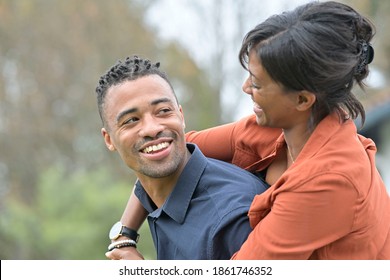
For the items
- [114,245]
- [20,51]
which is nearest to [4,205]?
[20,51]

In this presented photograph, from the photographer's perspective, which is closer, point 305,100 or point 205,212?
point 305,100

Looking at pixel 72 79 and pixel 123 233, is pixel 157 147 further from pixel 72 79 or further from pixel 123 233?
pixel 72 79

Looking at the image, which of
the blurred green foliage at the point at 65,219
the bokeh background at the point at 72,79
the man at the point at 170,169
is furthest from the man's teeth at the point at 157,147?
the bokeh background at the point at 72,79

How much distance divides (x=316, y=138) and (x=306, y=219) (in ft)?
1.09

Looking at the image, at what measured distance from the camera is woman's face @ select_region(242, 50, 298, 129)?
10.2 ft

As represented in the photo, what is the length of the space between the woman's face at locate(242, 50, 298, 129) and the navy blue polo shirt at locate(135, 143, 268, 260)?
0.38 m

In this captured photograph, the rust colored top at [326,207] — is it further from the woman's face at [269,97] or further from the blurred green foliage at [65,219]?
the blurred green foliage at [65,219]

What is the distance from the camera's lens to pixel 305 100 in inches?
123

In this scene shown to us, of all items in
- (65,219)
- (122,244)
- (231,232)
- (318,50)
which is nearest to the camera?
(318,50)

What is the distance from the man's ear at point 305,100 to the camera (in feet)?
10.2

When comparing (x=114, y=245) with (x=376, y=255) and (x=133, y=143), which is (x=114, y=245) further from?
(x=376, y=255)

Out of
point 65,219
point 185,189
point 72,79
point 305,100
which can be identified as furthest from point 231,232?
point 72,79

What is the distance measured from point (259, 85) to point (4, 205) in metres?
19.3

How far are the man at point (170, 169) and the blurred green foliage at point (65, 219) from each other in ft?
42.9
